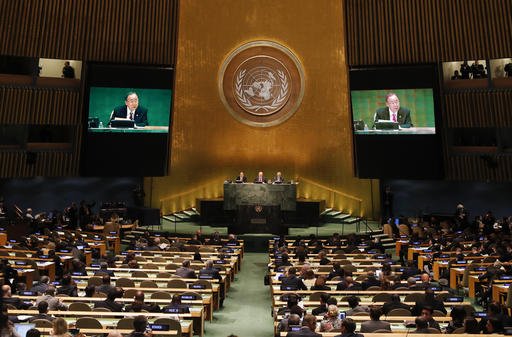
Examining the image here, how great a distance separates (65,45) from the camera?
20.9m

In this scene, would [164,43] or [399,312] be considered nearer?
[399,312]

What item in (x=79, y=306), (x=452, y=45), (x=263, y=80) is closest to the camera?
(x=79, y=306)

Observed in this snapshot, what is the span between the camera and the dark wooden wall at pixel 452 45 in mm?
20156

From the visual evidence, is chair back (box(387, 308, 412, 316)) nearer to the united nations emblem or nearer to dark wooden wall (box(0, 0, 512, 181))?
dark wooden wall (box(0, 0, 512, 181))

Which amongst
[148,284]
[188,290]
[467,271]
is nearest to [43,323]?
[148,284]

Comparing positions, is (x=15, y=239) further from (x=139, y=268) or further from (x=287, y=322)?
(x=287, y=322)

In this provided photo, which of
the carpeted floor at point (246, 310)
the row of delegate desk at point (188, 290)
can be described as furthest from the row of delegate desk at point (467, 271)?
the row of delegate desk at point (188, 290)

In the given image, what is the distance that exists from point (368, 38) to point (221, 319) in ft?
45.1

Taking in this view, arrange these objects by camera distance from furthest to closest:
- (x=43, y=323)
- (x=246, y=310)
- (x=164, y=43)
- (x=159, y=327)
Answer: (x=164, y=43) → (x=246, y=310) → (x=43, y=323) → (x=159, y=327)

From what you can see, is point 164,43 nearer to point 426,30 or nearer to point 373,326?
point 426,30

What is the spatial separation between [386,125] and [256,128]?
247 inches

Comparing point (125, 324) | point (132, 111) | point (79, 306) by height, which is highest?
point (132, 111)

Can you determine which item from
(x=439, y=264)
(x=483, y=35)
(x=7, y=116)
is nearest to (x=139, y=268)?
(x=439, y=264)

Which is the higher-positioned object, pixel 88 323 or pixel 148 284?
pixel 148 284
